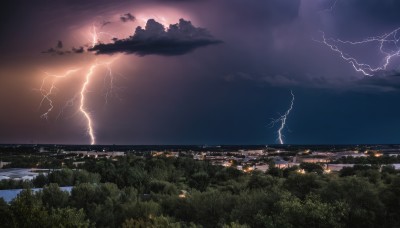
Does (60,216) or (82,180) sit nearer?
(60,216)

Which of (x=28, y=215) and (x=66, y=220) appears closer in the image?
(x=66, y=220)

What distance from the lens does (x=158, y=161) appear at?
5166cm

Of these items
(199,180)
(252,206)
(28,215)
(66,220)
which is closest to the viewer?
(66,220)

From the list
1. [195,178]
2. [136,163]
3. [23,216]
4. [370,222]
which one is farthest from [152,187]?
[23,216]

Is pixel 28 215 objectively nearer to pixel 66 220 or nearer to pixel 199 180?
pixel 66 220

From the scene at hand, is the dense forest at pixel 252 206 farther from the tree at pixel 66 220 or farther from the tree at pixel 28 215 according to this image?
the tree at pixel 66 220

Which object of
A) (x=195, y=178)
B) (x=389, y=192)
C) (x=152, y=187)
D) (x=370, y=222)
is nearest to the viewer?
(x=370, y=222)

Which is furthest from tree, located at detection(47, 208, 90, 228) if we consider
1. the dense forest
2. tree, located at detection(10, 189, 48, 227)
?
the dense forest

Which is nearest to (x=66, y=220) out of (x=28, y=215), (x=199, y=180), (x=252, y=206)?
(x=28, y=215)

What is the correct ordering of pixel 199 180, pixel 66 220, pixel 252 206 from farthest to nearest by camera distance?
pixel 199 180 → pixel 252 206 → pixel 66 220

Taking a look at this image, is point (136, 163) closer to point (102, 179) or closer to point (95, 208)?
point (102, 179)

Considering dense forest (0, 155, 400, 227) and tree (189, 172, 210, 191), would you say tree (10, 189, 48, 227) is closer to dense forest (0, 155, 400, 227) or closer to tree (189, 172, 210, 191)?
dense forest (0, 155, 400, 227)

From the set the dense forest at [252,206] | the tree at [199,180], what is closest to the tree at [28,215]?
the dense forest at [252,206]

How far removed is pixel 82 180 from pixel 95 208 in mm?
14358
